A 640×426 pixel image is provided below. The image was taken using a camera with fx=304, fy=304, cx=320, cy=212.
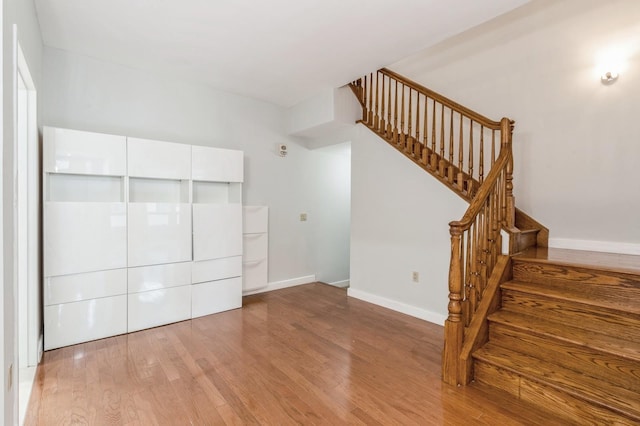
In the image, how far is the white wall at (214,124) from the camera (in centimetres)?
303

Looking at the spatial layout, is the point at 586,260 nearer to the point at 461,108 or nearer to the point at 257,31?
the point at 461,108

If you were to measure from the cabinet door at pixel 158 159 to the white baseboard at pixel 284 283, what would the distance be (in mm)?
1899

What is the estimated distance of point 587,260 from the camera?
Answer: 2.43m

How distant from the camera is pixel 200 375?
226cm

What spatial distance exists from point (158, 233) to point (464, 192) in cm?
317

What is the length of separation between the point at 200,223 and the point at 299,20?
7.48 ft

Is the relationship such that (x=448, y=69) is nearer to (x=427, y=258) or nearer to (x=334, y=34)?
(x=334, y=34)

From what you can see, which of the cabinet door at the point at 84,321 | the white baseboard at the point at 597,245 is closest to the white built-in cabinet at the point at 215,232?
the cabinet door at the point at 84,321

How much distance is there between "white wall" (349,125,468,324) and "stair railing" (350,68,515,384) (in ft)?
0.56

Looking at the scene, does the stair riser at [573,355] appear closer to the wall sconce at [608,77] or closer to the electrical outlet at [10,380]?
the wall sconce at [608,77]

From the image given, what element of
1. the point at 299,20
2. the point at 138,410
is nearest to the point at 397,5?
the point at 299,20

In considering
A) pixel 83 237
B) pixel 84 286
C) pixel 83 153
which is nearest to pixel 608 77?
pixel 83 153

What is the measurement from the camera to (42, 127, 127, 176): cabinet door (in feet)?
8.56

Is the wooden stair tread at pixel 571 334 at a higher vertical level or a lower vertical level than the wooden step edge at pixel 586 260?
lower
